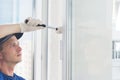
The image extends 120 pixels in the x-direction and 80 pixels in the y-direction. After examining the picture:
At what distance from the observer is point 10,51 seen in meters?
1.42

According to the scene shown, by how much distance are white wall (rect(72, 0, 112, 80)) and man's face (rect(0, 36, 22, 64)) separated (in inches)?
17.0

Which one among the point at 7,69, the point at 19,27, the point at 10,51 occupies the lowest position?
the point at 7,69

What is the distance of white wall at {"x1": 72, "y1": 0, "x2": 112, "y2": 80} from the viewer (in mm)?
1515

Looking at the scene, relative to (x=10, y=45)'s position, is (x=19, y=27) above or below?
above

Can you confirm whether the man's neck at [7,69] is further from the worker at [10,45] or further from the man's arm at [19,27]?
the man's arm at [19,27]

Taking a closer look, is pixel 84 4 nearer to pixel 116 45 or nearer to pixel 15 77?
pixel 116 45

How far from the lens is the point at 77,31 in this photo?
4.99 ft

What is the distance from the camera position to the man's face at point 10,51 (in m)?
1.40

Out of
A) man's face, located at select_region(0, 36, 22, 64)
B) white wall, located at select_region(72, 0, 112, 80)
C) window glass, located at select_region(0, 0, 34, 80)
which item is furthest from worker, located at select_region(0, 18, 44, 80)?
white wall, located at select_region(72, 0, 112, 80)

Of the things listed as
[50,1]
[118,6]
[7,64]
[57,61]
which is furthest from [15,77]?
[118,6]

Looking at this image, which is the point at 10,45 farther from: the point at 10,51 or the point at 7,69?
the point at 7,69

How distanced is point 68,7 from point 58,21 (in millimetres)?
254

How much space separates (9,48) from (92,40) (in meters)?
0.62

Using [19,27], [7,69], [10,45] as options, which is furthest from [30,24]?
[7,69]
